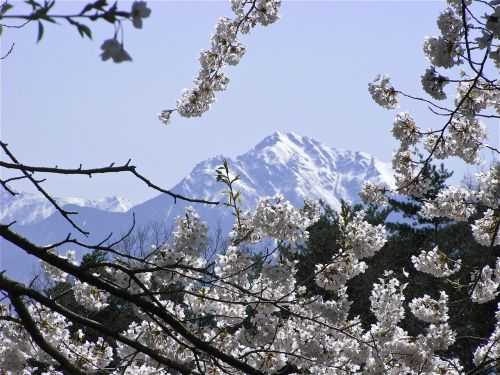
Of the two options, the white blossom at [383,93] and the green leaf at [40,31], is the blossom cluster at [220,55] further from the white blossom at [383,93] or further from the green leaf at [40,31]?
the green leaf at [40,31]

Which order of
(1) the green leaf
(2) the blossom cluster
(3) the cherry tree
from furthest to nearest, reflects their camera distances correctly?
(2) the blossom cluster, (3) the cherry tree, (1) the green leaf

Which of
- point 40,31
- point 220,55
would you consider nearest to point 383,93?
point 220,55

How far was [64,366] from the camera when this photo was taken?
3.09m

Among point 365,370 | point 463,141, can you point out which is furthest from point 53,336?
point 463,141

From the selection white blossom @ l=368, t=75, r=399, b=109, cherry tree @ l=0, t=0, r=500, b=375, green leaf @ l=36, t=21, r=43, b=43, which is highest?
white blossom @ l=368, t=75, r=399, b=109

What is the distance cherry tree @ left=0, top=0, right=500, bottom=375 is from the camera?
304 cm

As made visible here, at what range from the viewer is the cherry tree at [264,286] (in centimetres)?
304

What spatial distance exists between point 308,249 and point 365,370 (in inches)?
686

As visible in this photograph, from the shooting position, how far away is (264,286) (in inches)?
177

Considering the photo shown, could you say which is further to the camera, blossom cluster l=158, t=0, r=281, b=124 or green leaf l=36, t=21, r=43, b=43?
blossom cluster l=158, t=0, r=281, b=124

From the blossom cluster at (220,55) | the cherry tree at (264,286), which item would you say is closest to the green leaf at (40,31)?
the cherry tree at (264,286)

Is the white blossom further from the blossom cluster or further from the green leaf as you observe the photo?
the green leaf

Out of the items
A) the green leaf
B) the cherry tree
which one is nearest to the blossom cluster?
the cherry tree

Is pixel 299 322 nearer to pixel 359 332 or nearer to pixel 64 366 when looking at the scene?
pixel 359 332
